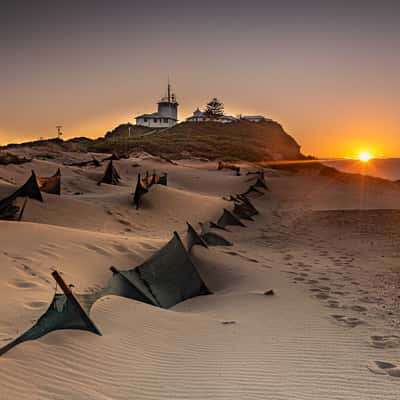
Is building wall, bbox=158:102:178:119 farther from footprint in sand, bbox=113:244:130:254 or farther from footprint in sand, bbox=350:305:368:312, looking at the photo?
footprint in sand, bbox=350:305:368:312

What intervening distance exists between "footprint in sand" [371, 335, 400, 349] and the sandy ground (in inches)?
0.5

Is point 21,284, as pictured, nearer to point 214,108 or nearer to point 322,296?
point 322,296

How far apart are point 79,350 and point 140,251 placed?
17.0 ft

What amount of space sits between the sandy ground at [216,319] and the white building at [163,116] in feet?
271

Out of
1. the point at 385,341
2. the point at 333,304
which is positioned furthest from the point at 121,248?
the point at 385,341

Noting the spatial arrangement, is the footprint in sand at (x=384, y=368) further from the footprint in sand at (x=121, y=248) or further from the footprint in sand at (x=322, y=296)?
the footprint in sand at (x=121, y=248)

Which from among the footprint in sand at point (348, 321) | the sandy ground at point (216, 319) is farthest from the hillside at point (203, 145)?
the footprint in sand at point (348, 321)

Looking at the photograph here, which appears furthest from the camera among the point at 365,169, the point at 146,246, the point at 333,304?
the point at 365,169

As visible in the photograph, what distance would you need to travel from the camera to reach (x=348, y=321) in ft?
19.3

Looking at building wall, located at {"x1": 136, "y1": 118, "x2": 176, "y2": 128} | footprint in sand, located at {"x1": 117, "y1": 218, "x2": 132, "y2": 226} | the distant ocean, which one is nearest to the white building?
building wall, located at {"x1": 136, "y1": 118, "x2": 176, "y2": 128}

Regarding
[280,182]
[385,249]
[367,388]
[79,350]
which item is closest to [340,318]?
[367,388]

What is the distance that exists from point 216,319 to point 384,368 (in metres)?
2.41

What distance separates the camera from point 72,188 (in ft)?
67.2

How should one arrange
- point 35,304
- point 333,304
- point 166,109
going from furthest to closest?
1. point 166,109
2. point 333,304
3. point 35,304
